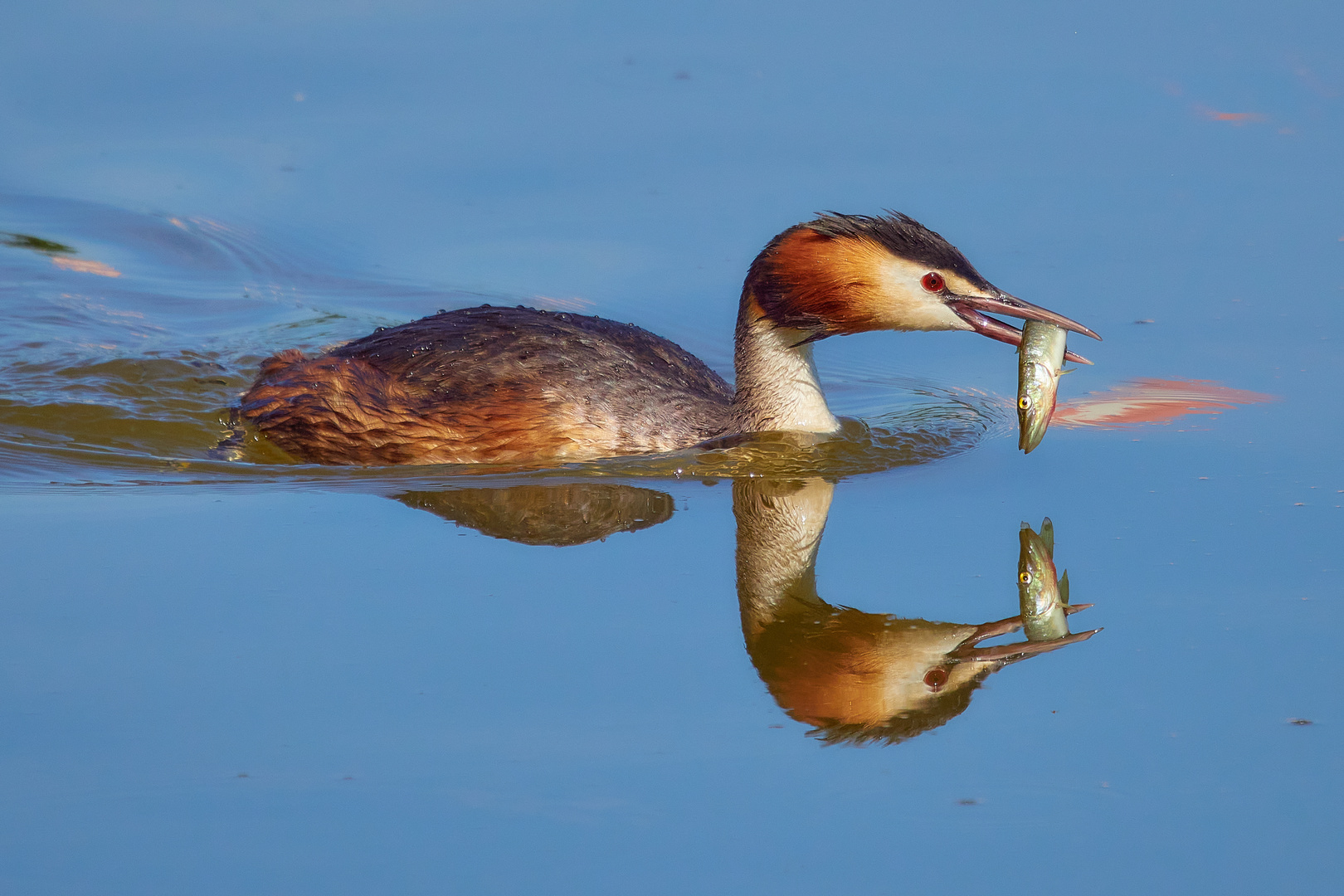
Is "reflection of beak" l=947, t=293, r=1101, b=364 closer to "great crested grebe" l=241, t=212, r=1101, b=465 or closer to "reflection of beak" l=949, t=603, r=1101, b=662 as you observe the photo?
"great crested grebe" l=241, t=212, r=1101, b=465

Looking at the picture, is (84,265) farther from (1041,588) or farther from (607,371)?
(1041,588)

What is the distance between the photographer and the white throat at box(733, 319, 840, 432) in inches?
333

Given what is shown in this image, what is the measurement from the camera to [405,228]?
11.1 metres

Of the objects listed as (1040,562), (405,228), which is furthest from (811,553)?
(405,228)

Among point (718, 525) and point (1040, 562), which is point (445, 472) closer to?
point (718, 525)

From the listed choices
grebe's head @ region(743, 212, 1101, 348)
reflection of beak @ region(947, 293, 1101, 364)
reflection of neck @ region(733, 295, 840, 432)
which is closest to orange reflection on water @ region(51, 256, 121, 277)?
reflection of neck @ region(733, 295, 840, 432)

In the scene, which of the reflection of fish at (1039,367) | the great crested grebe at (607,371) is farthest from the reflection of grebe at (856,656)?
the great crested grebe at (607,371)

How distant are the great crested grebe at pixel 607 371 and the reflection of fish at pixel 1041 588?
1.17 metres

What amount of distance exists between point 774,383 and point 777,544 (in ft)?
4.51

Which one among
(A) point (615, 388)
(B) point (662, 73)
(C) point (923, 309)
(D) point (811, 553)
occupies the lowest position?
(D) point (811, 553)

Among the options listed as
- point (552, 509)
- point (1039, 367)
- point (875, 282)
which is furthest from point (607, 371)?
point (1039, 367)

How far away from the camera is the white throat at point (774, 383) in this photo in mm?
8461

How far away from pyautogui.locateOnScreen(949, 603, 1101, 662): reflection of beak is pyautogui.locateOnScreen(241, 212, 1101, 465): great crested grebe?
1.96m

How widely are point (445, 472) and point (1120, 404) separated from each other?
3.58 metres
